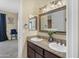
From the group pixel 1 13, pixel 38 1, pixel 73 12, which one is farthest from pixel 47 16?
pixel 1 13

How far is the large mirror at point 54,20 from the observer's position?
2.71 meters

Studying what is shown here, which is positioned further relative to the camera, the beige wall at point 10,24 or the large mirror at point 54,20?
the beige wall at point 10,24

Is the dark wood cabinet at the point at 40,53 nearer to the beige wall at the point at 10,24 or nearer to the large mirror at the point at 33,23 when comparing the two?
the large mirror at the point at 33,23

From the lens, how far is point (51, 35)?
3.12 meters

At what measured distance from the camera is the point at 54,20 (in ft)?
10.4

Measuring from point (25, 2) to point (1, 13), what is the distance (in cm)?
509

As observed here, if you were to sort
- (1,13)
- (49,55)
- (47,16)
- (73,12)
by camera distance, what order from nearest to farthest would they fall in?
(73,12) < (49,55) < (47,16) < (1,13)

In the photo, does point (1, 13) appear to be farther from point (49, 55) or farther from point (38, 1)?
point (49, 55)

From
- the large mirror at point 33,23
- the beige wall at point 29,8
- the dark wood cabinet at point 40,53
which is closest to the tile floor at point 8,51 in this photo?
the beige wall at point 29,8

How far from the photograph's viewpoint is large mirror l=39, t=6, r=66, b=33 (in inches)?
107

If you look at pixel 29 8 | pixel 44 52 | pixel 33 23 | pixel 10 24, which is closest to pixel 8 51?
pixel 33 23

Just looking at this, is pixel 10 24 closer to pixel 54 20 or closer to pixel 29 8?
pixel 29 8

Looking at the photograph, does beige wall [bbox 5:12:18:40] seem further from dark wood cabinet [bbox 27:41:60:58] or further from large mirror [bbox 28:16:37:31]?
dark wood cabinet [bbox 27:41:60:58]

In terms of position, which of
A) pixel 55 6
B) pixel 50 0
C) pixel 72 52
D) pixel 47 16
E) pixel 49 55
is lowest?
pixel 49 55
